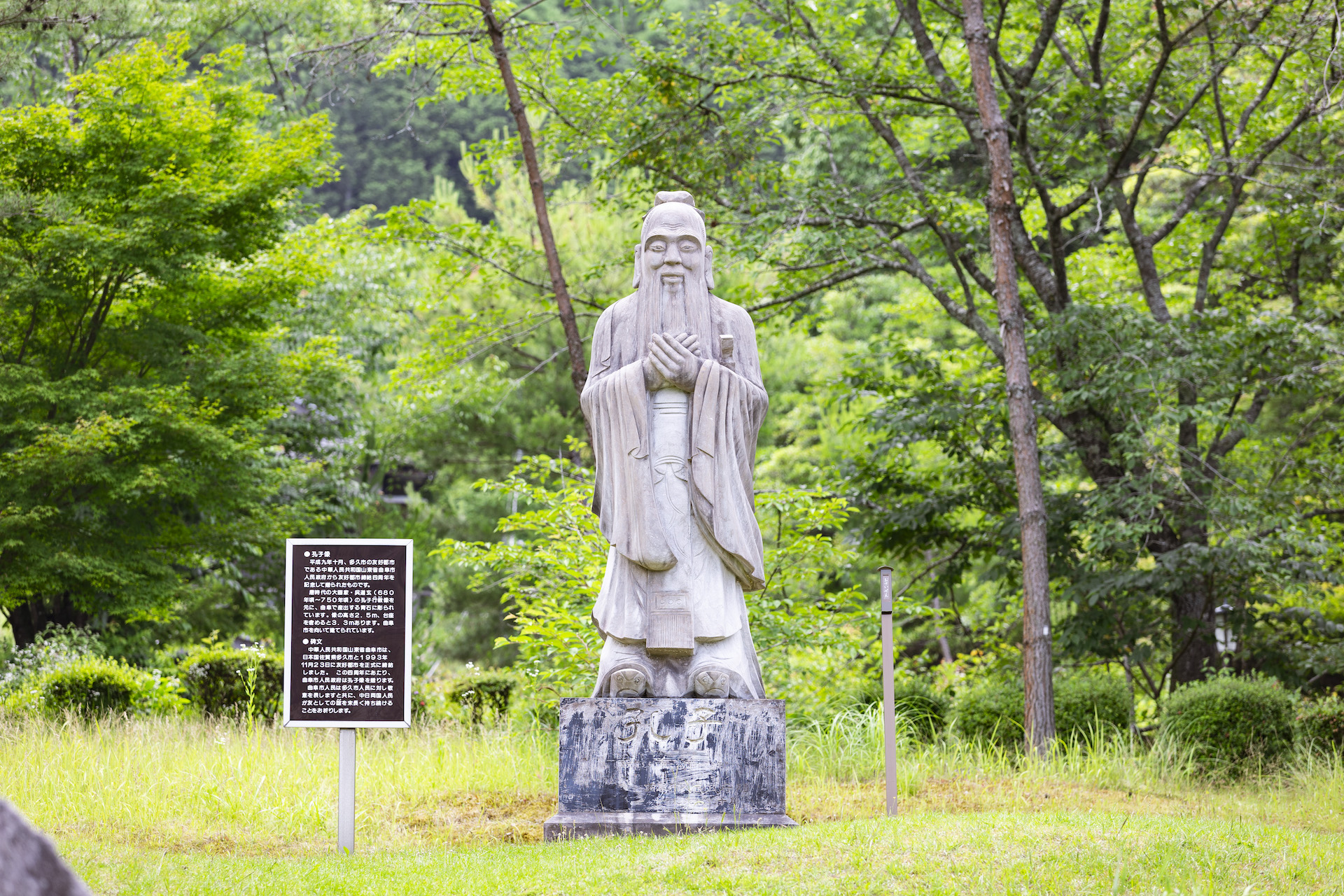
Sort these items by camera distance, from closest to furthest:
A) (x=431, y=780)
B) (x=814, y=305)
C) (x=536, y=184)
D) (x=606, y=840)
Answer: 1. (x=606, y=840)
2. (x=431, y=780)
3. (x=536, y=184)
4. (x=814, y=305)

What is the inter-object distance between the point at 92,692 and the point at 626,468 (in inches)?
280

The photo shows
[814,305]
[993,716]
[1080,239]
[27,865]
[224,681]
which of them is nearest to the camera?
[27,865]

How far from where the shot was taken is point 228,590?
18000 mm

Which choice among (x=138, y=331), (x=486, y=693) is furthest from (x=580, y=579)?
(x=138, y=331)

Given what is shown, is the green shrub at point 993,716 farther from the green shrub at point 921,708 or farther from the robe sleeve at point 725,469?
the robe sleeve at point 725,469

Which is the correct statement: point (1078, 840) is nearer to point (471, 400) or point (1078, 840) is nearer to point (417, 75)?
point (417, 75)

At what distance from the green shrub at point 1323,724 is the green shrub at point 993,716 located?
2.69 m

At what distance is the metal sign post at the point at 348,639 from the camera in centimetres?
651

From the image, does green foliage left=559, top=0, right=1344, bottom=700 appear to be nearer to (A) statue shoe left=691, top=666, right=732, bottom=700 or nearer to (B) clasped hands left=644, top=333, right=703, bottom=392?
(B) clasped hands left=644, top=333, right=703, bottom=392

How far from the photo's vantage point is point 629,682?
21.8 feet

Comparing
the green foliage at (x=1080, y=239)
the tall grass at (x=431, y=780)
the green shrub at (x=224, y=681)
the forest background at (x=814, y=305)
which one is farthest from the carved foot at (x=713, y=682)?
the green shrub at (x=224, y=681)

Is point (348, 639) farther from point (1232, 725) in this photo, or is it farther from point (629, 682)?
point (1232, 725)

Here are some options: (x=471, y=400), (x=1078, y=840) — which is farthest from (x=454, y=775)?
(x=471, y=400)

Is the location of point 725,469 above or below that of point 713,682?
→ above
